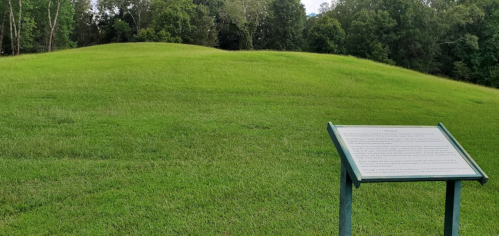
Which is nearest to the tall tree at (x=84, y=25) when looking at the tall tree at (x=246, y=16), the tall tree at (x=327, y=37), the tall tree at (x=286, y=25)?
the tall tree at (x=246, y=16)

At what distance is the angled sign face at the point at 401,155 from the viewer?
10.00 ft

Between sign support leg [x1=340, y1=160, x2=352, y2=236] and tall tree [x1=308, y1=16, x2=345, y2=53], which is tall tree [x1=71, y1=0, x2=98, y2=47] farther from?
sign support leg [x1=340, y1=160, x2=352, y2=236]

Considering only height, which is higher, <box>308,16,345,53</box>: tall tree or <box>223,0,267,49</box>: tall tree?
<box>223,0,267,49</box>: tall tree

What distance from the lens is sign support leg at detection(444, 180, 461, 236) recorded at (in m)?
3.37

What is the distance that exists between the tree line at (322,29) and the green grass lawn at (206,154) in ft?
75.9

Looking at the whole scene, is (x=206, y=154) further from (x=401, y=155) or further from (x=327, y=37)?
(x=327, y=37)

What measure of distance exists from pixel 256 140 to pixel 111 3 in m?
47.7

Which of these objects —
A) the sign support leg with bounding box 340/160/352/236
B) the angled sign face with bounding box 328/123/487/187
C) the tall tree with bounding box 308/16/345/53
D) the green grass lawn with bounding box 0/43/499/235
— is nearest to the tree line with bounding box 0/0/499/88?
the tall tree with bounding box 308/16/345/53

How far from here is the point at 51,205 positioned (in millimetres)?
4527

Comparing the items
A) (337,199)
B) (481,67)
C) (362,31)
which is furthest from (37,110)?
(481,67)

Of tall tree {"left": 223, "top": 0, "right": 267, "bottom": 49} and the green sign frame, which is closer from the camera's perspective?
the green sign frame

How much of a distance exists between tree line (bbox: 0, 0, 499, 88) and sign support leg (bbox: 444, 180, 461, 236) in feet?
105

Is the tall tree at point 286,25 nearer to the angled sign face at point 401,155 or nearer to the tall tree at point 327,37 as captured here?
the tall tree at point 327,37

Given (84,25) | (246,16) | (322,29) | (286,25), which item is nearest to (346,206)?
(322,29)
